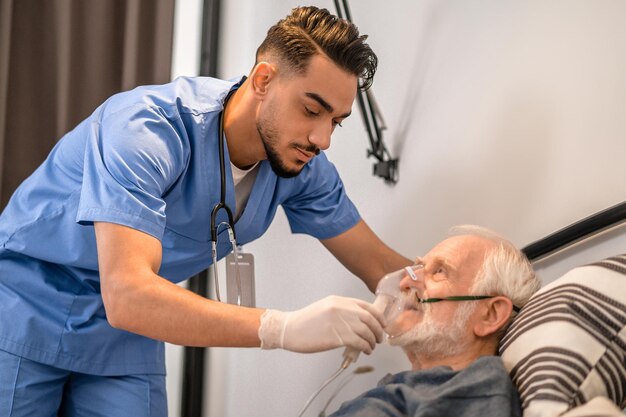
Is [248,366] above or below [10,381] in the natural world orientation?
below

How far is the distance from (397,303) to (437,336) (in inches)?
4.4

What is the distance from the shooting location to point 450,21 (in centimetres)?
229

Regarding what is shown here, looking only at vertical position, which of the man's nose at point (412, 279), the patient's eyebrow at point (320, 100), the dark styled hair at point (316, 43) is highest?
the dark styled hair at point (316, 43)

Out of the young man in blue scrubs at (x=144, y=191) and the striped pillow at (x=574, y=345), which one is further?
the young man in blue scrubs at (x=144, y=191)

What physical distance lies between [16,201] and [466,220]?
1.16 m

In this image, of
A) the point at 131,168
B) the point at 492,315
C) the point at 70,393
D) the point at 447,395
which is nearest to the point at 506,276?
the point at 492,315

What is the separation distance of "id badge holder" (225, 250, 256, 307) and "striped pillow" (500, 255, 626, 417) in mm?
603

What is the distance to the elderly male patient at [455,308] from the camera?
167 centimetres

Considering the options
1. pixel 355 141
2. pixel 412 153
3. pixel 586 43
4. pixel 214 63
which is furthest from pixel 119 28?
pixel 586 43

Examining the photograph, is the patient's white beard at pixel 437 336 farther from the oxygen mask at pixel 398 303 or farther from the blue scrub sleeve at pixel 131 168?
the blue scrub sleeve at pixel 131 168

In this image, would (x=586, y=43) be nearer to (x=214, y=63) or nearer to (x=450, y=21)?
(x=450, y=21)

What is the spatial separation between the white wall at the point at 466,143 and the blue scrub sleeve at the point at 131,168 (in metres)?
0.81

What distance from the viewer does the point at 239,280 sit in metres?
1.90

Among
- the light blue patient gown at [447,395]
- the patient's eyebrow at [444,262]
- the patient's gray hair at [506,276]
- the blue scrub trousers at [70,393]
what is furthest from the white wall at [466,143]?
the blue scrub trousers at [70,393]
